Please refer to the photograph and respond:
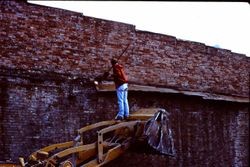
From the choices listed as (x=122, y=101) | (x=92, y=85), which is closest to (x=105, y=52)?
(x=92, y=85)

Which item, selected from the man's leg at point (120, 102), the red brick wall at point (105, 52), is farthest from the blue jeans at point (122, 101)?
the red brick wall at point (105, 52)

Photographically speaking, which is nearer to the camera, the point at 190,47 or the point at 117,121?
the point at 117,121

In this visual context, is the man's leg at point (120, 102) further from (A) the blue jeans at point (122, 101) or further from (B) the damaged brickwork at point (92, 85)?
(B) the damaged brickwork at point (92, 85)

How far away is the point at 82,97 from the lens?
33.7ft

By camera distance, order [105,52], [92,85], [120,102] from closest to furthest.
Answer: [120,102] → [92,85] → [105,52]

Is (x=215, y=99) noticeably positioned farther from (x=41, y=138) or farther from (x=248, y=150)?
(x=41, y=138)

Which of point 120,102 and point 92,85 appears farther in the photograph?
point 92,85

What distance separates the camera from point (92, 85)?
10.5 m

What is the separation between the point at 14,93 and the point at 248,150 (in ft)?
27.1

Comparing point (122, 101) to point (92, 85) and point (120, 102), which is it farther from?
point (92, 85)

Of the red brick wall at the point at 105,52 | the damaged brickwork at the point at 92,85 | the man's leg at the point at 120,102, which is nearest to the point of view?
the man's leg at the point at 120,102

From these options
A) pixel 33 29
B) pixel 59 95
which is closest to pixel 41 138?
pixel 59 95

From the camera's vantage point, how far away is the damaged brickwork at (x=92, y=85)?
9.40m

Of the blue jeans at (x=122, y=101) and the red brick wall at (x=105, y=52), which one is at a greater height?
the red brick wall at (x=105, y=52)
